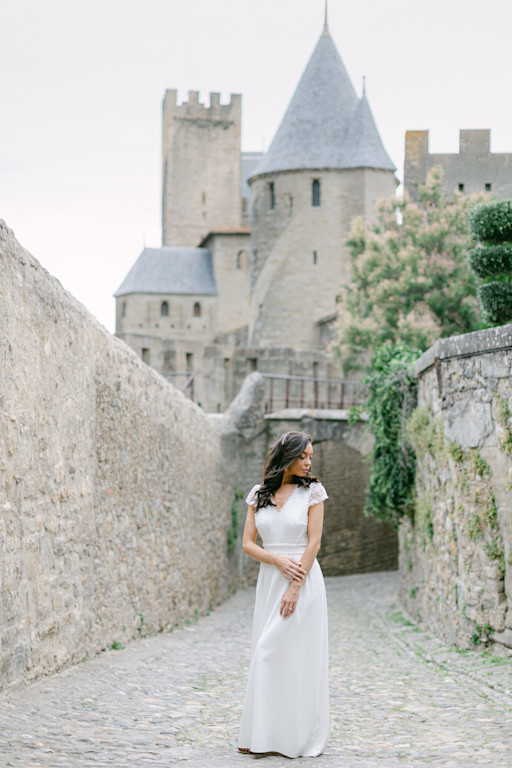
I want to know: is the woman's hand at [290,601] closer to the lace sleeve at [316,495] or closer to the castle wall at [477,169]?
the lace sleeve at [316,495]

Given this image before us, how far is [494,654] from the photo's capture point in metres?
8.31

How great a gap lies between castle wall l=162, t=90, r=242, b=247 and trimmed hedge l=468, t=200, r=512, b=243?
56547 millimetres

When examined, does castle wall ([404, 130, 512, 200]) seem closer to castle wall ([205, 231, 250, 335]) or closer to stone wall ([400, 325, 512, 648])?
stone wall ([400, 325, 512, 648])

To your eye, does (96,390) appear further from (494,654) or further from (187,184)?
(187,184)

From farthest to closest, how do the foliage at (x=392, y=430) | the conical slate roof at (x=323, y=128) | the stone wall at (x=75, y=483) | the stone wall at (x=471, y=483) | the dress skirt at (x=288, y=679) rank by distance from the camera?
the conical slate roof at (x=323, y=128), the foliage at (x=392, y=430), the stone wall at (x=471, y=483), the stone wall at (x=75, y=483), the dress skirt at (x=288, y=679)

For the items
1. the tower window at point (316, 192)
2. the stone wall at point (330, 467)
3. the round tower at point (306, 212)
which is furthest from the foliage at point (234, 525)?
the tower window at point (316, 192)

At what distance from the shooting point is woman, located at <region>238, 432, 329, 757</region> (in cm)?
474

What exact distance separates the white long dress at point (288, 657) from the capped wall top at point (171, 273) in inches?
2042

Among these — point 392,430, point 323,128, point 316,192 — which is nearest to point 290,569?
point 392,430

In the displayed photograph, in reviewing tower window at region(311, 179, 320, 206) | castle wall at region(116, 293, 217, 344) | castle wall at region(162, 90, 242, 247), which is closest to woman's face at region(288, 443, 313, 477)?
tower window at region(311, 179, 320, 206)

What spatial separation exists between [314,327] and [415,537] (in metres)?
30.3

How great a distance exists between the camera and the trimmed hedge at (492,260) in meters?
9.88

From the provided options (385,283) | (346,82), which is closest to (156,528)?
(385,283)

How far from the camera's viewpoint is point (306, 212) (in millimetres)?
43344
